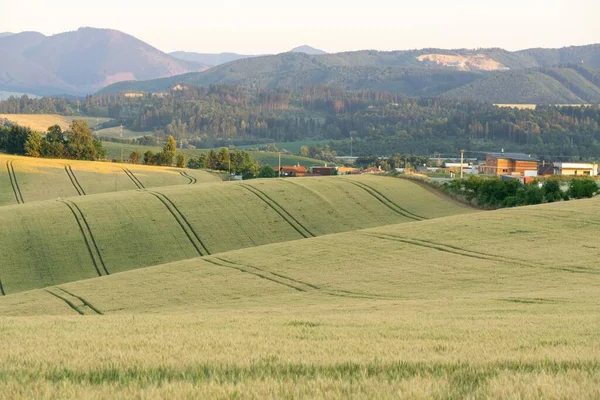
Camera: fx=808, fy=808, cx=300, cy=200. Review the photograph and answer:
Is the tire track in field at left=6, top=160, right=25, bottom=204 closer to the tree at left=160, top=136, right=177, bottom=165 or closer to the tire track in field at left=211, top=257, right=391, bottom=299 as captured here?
the tree at left=160, top=136, right=177, bottom=165

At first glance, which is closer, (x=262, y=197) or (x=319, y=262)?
(x=319, y=262)

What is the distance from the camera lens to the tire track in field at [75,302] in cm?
3766

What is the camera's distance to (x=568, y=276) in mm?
40375

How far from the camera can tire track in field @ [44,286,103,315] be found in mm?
37656

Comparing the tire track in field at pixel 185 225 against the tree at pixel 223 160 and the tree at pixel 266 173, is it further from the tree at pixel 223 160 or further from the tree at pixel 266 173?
the tree at pixel 223 160

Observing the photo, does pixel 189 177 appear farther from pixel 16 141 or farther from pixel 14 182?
pixel 16 141

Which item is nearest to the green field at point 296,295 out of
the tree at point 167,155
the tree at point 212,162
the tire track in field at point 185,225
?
the tire track in field at point 185,225

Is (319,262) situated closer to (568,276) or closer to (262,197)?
(568,276)

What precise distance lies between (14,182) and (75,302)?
217ft

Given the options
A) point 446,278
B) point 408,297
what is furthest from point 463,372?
point 446,278

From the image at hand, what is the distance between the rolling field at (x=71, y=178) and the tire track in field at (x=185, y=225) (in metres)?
22.8

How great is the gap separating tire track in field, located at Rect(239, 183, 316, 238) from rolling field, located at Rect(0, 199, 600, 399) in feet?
54.2

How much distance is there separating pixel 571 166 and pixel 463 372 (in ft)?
504

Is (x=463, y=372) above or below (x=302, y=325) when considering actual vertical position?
above
